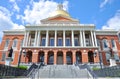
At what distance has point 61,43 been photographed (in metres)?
41.9

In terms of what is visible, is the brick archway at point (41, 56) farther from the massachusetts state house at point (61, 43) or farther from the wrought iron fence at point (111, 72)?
the wrought iron fence at point (111, 72)

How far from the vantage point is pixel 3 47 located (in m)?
41.8

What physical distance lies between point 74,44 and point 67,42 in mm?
2195

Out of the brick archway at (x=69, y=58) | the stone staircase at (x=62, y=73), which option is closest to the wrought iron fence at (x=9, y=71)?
the stone staircase at (x=62, y=73)

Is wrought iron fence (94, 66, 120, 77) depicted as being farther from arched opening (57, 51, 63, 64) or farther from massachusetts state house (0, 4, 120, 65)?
arched opening (57, 51, 63, 64)

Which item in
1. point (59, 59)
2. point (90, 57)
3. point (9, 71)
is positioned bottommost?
point (9, 71)

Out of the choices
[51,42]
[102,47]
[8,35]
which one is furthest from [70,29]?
[8,35]

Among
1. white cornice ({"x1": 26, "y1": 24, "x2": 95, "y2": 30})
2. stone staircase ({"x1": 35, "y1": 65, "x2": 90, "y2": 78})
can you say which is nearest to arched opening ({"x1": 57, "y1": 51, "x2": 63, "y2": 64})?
white cornice ({"x1": 26, "y1": 24, "x2": 95, "y2": 30})

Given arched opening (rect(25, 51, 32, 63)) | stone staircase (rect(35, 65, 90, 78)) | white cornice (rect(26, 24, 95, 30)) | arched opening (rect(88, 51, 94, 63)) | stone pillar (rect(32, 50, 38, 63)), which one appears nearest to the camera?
stone staircase (rect(35, 65, 90, 78))

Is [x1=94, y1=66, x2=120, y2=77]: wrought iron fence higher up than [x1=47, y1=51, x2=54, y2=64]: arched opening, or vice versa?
[x1=47, y1=51, x2=54, y2=64]: arched opening

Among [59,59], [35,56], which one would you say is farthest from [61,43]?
[35,56]

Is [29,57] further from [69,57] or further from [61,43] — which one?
[69,57]

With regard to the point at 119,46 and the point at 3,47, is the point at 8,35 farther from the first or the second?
the point at 119,46

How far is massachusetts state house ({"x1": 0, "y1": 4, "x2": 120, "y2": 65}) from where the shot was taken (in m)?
37.7
